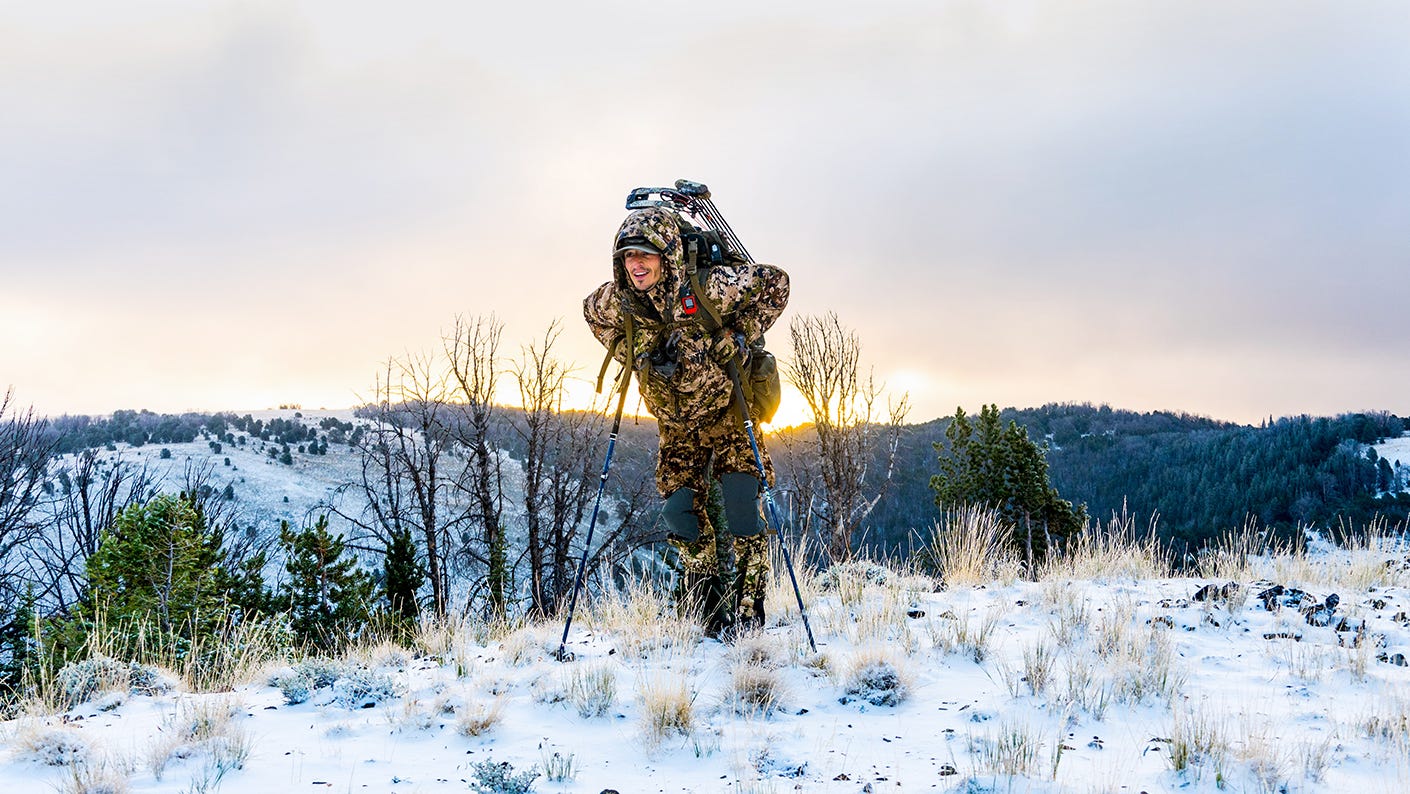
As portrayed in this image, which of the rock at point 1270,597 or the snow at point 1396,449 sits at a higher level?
the snow at point 1396,449

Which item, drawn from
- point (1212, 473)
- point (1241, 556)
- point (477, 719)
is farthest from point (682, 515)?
point (1212, 473)

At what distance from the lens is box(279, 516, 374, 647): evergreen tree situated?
66.0 ft

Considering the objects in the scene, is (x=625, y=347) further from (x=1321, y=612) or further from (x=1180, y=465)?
(x=1180, y=465)

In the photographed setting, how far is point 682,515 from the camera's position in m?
5.06

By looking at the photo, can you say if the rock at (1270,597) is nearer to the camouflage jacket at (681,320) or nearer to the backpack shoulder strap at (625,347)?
the camouflage jacket at (681,320)

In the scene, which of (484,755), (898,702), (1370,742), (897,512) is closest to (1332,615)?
(1370,742)

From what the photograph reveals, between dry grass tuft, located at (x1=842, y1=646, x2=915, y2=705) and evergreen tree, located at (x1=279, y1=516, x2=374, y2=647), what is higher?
dry grass tuft, located at (x1=842, y1=646, x2=915, y2=705)

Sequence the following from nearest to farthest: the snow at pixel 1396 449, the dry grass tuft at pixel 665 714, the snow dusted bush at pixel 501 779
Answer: the snow dusted bush at pixel 501 779 → the dry grass tuft at pixel 665 714 → the snow at pixel 1396 449

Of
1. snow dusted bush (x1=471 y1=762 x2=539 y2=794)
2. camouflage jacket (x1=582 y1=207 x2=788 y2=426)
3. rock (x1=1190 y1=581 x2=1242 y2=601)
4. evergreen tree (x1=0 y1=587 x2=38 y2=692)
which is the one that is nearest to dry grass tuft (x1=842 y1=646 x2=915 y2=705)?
snow dusted bush (x1=471 y1=762 x2=539 y2=794)

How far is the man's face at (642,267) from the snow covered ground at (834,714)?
2127 mm

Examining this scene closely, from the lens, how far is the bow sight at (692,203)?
492cm

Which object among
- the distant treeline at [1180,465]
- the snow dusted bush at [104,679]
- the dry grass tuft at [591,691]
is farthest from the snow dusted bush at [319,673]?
the distant treeline at [1180,465]

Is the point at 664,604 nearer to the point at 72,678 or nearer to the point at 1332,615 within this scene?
the point at 72,678

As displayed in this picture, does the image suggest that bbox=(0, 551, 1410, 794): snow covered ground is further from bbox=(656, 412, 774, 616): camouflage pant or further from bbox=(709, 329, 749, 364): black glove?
bbox=(709, 329, 749, 364): black glove
